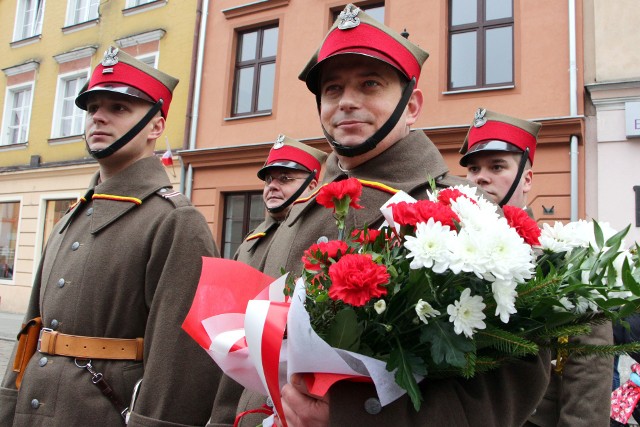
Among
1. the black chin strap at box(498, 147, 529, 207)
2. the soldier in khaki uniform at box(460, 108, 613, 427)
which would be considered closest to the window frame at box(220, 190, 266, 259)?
the soldier in khaki uniform at box(460, 108, 613, 427)

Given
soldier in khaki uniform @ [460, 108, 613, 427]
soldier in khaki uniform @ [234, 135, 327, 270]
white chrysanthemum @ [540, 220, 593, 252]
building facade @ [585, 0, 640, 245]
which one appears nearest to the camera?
white chrysanthemum @ [540, 220, 593, 252]

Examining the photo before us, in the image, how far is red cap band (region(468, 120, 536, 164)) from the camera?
10.1ft

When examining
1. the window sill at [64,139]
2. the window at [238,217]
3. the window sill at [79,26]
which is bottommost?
the window at [238,217]

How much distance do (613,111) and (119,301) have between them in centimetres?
764

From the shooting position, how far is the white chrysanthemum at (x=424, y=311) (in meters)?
1.07

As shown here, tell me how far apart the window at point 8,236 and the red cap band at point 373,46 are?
15200 millimetres

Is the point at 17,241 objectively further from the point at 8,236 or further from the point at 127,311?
the point at 127,311

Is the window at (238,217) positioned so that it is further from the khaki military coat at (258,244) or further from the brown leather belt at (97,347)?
the brown leather belt at (97,347)

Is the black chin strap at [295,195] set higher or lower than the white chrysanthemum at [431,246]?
higher

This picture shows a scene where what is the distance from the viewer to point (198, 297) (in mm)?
1433

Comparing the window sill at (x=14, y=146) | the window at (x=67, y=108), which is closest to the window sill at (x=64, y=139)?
the window at (x=67, y=108)

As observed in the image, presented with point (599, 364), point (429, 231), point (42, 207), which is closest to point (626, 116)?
point (599, 364)

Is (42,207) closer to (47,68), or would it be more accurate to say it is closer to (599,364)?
(47,68)

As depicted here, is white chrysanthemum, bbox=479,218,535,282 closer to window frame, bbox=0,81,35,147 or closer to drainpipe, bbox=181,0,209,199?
drainpipe, bbox=181,0,209,199
